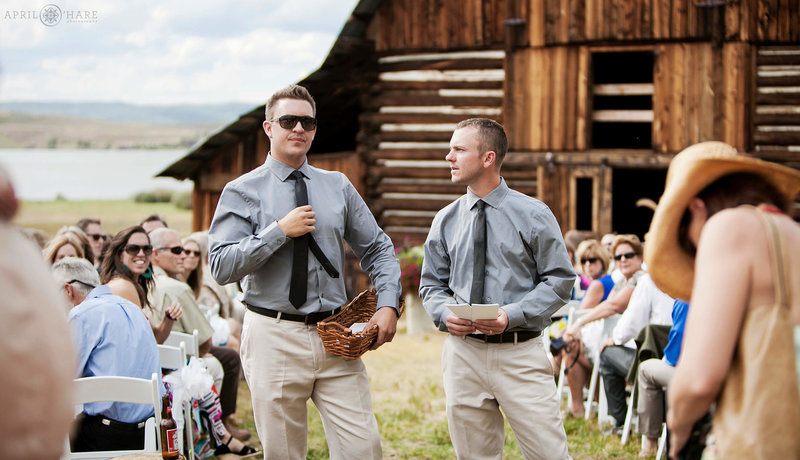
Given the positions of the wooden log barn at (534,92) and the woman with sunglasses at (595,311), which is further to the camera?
the wooden log barn at (534,92)

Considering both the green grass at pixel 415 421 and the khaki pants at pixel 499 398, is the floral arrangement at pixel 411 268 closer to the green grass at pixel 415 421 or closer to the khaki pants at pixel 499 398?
the green grass at pixel 415 421

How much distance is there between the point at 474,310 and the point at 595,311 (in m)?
3.61

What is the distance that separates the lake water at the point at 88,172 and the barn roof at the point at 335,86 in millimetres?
43204

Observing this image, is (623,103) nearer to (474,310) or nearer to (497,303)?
(497,303)

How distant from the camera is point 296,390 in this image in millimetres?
4184

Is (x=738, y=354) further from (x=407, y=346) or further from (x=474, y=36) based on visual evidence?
(x=474, y=36)

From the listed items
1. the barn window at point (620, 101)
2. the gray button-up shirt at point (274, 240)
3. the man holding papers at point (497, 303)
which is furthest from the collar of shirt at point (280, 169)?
the barn window at point (620, 101)

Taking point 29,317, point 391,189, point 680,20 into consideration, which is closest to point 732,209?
point 29,317

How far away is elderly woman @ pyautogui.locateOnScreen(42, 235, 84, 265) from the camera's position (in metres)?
7.12

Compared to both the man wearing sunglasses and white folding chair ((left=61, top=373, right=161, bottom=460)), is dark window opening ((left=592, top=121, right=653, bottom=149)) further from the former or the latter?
white folding chair ((left=61, top=373, right=161, bottom=460))

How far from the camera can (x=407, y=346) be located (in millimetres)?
12156

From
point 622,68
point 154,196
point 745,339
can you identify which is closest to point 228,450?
point 745,339

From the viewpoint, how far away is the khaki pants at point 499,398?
14.0ft

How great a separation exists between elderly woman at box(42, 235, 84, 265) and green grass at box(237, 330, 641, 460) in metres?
2.22
